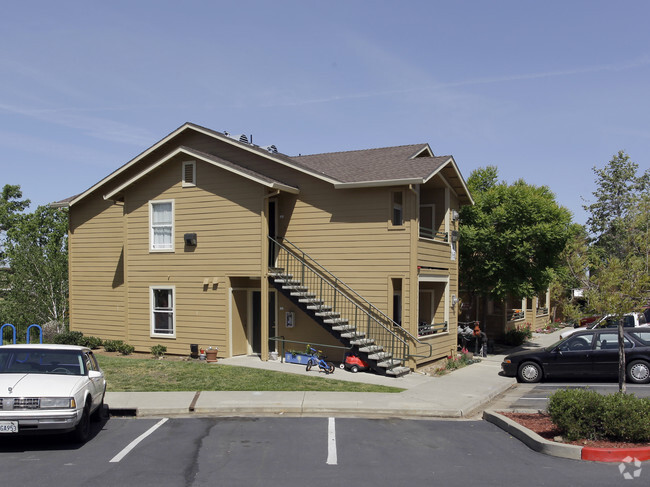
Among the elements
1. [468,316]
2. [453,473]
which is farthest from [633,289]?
[468,316]

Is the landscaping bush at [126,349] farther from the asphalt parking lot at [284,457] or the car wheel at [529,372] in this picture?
the car wheel at [529,372]

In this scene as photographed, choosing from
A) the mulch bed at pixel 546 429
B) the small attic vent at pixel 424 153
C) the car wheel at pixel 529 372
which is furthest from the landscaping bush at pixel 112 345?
the mulch bed at pixel 546 429

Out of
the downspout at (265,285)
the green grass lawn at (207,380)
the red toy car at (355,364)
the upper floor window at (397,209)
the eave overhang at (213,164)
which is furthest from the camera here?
the upper floor window at (397,209)

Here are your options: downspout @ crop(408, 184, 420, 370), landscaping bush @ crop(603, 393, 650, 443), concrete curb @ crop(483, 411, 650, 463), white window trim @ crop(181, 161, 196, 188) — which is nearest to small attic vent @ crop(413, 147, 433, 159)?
downspout @ crop(408, 184, 420, 370)

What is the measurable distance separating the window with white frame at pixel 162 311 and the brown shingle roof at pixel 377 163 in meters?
6.33

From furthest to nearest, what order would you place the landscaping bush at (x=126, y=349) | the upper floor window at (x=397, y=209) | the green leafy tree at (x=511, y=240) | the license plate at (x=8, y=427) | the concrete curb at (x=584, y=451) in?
1. the green leafy tree at (x=511, y=240)
2. the landscaping bush at (x=126, y=349)
3. the upper floor window at (x=397, y=209)
4. the license plate at (x=8, y=427)
5. the concrete curb at (x=584, y=451)

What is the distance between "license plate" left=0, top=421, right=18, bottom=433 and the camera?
8141mm

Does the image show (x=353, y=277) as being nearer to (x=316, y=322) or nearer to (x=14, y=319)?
(x=316, y=322)

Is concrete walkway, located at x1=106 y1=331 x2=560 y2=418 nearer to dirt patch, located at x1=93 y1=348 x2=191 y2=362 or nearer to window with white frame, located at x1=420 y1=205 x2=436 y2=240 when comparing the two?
dirt patch, located at x1=93 y1=348 x2=191 y2=362

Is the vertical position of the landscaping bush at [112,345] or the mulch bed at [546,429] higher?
the landscaping bush at [112,345]

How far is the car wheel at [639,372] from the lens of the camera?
1496 centimetres

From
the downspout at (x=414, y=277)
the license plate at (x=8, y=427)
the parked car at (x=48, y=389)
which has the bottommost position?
the license plate at (x=8, y=427)

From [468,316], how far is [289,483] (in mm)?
20576

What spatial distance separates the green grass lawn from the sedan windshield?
342 centimetres
